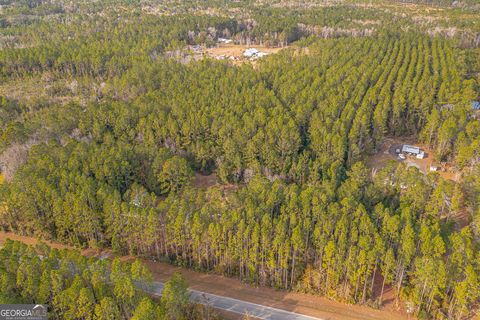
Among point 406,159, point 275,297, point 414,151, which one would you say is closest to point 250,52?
point 414,151

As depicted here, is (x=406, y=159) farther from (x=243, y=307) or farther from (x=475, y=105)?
(x=243, y=307)

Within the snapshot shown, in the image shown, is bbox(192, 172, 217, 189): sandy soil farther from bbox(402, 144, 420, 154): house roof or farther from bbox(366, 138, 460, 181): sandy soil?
bbox(402, 144, 420, 154): house roof

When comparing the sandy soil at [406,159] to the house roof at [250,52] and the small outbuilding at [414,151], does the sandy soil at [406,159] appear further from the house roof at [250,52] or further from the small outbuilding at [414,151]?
the house roof at [250,52]

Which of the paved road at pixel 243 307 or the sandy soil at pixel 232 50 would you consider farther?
the sandy soil at pixel 232 50

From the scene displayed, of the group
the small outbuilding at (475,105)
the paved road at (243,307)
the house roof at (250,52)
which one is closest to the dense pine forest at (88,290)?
the paved road at (243,307)

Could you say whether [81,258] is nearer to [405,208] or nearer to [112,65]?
[405,208]

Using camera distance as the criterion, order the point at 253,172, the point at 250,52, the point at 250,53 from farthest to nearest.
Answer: the point at 250,52 < the point at 250,53 < the point at 253,172
